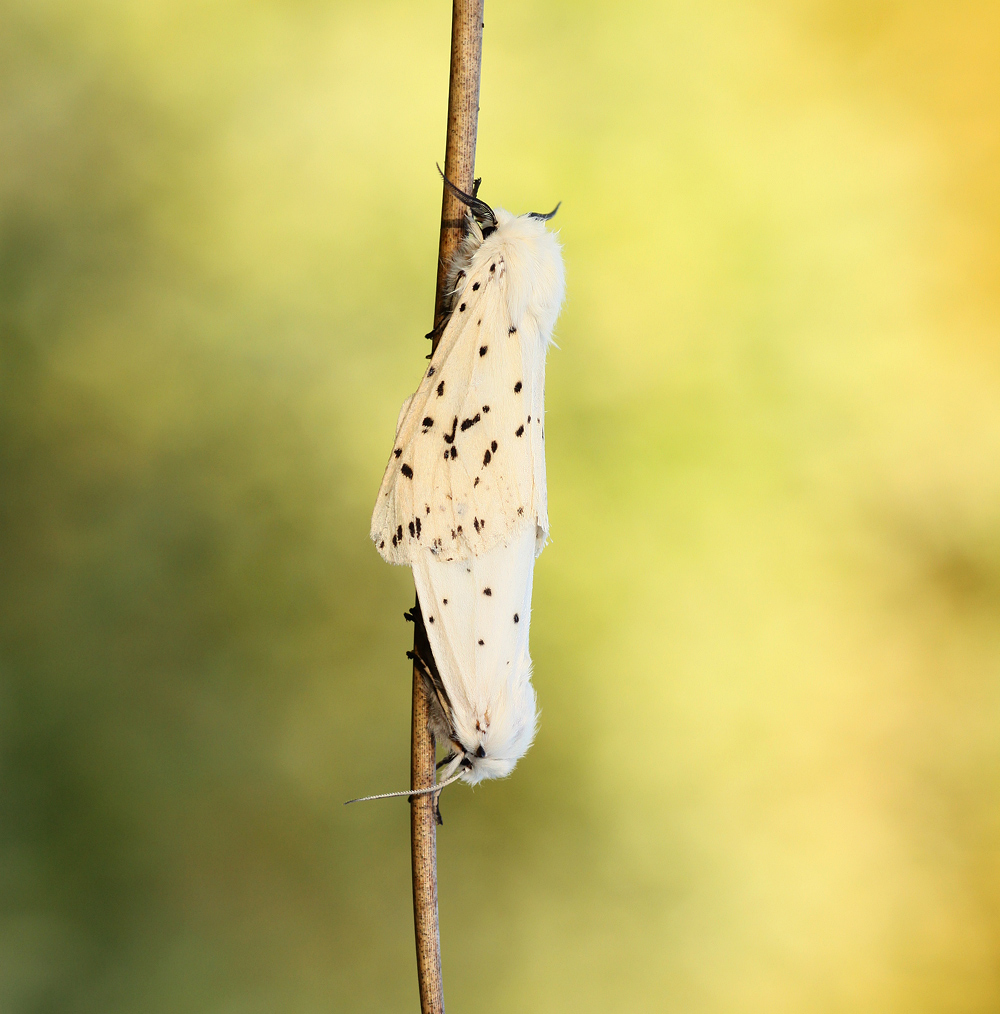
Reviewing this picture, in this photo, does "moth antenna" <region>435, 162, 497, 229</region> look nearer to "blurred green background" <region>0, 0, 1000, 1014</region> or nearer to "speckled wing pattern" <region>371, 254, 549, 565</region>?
"speckled wing pattern" <region>371, 254, 549, 565</region>

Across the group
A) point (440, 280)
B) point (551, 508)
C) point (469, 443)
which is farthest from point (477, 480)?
point (551, 508)

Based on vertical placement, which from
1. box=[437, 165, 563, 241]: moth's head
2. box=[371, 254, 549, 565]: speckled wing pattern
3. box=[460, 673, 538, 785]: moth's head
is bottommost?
box=[460, 673, 538, 785]: moth's head

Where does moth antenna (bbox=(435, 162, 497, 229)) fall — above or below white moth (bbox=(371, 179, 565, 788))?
above

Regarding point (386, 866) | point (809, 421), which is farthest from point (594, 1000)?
point (809, 421)

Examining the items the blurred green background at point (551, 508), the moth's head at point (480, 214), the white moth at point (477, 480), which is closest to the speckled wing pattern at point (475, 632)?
the white moth at point (477, 480)

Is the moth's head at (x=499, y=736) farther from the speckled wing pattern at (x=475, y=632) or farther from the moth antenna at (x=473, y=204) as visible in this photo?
the moth antenna at (x=473, y=204)

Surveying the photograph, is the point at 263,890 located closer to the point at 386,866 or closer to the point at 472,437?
the point at 386,866

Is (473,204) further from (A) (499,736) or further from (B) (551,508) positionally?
(B) (551,508)

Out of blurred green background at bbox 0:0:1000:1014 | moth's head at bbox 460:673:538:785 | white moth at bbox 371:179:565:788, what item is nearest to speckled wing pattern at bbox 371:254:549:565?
white moth at bbox 371:179:565:788
